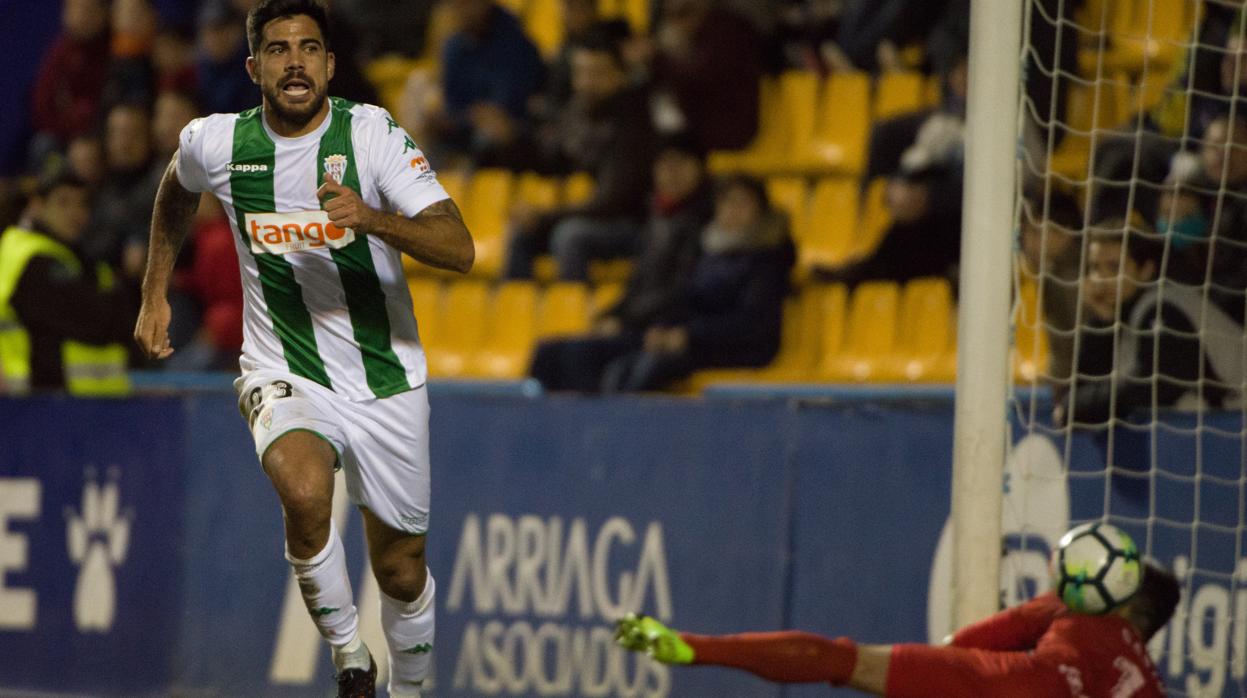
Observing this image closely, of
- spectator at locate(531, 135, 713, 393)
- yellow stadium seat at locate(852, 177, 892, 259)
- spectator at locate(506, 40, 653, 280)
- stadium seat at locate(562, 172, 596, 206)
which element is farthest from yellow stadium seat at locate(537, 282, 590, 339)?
yellow stadium seat at locate(852, 177, 892, 259)

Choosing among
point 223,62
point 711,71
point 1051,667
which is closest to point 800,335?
point 711,71

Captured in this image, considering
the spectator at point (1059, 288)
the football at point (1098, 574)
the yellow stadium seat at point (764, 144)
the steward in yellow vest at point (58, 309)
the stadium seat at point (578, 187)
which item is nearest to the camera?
the football at point (1098, 574)

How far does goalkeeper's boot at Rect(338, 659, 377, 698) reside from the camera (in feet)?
19.8

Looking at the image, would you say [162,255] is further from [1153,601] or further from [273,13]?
[1153,601]

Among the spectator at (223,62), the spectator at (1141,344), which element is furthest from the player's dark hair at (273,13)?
the spectator at (223,62)

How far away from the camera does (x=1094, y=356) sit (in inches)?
304

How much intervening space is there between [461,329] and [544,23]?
9.08 ft

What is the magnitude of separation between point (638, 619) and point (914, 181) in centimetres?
466

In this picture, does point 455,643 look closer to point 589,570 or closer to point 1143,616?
point 589,570

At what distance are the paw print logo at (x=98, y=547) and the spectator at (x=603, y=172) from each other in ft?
10.4

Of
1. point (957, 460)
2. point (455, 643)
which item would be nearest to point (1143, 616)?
point (957, 460)

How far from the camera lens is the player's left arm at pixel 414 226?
5281 millimetres

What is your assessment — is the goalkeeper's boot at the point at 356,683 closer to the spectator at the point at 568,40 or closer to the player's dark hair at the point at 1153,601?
the player's dark hair at the point at 1153,601

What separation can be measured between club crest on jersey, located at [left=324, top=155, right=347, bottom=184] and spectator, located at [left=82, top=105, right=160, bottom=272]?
7.37 metres
